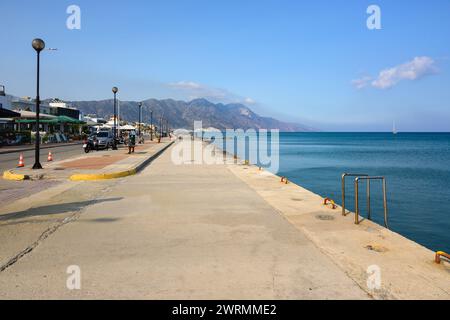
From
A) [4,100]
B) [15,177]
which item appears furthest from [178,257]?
[4,100]

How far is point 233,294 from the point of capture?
14.5ft

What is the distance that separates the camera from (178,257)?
577 cm

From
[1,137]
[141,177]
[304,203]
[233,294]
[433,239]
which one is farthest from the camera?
[1,137]

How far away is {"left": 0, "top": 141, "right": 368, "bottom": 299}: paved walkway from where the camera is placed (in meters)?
4.52

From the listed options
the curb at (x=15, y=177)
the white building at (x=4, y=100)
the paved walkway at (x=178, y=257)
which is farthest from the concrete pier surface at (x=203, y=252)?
the white building at (x=4, y=100)

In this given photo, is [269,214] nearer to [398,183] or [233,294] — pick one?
[233,294]

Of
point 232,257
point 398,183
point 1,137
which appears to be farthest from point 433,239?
point 1,137

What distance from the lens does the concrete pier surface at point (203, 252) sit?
4.57m

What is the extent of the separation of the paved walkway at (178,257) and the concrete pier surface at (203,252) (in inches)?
0.6

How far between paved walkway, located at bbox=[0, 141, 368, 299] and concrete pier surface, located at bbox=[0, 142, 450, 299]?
15mm

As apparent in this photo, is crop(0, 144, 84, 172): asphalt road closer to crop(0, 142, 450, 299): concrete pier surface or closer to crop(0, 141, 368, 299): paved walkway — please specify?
crop(0, 142, 450, 299): concrete pier surface

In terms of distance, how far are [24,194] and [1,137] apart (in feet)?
100

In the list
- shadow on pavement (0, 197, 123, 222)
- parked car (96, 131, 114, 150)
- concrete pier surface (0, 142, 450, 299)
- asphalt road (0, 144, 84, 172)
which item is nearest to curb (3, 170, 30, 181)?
asphalt road (0, 144, 84, 172)

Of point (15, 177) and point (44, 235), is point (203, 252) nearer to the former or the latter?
point (44, 235)
